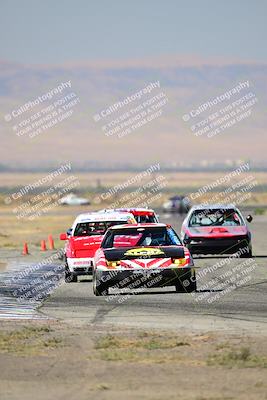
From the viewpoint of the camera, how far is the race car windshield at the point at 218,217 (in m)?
33.2

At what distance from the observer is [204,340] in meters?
15.4

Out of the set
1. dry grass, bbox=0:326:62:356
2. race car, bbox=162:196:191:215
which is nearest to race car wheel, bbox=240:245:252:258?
dry grass, bbox=0:326:62:356

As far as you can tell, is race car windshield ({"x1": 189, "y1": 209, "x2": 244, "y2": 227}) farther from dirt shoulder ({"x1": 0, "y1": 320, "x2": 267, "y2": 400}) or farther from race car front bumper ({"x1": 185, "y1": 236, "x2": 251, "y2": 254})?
dirt shoulder ({"x1": 0, "y1": 320, "x2": 267, "y2": 400})

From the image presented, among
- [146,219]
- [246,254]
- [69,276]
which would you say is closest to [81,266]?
[69,276]

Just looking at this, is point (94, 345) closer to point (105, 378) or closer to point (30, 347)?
point (30, 347)

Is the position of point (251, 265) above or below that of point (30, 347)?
below

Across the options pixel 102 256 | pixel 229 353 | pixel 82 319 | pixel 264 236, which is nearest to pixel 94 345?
pixel 229 353

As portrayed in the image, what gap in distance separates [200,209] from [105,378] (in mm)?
21632

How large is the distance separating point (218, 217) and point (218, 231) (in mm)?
1329

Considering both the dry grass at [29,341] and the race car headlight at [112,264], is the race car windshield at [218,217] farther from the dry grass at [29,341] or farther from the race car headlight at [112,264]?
the dry grass at [29,341]

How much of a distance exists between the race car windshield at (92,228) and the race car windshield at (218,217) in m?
6.07

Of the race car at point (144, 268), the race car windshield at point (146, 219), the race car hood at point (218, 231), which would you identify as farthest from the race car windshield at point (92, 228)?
the race car hood at point (218, 231)

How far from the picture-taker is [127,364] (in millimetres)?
13469

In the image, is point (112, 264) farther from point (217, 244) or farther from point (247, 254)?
point (247, 254)
